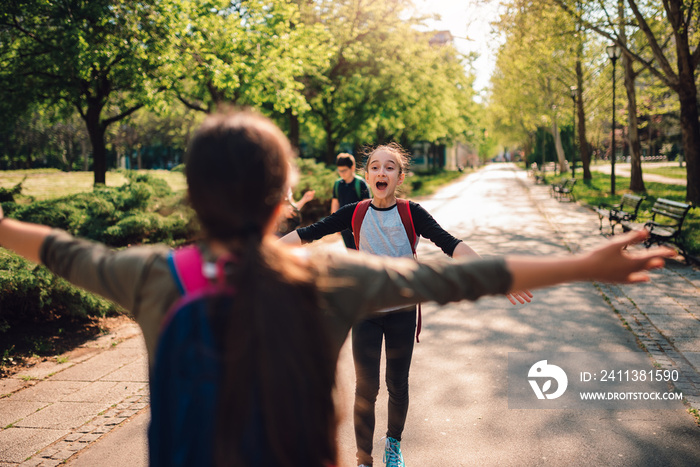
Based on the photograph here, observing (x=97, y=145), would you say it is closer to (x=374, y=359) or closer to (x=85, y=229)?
(x=85, y=229)

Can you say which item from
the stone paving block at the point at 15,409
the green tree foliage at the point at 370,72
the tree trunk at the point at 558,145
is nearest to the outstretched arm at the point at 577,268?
the stone paving block at the point at 15,409

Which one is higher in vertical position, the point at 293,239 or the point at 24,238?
the point at 24,238

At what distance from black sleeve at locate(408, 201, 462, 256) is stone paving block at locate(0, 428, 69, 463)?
3131 mm

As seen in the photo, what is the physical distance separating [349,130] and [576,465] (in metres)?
22.2

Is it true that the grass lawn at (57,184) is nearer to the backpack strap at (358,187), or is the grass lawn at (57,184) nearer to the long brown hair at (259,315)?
the backpack strap at (358,187)

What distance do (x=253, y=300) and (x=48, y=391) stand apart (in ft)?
15.5

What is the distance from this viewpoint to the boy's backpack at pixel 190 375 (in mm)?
1168

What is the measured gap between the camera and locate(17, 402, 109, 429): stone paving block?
424 centimetres

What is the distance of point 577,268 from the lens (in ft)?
4.93

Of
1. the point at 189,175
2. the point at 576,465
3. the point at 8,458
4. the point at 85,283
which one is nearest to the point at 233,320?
the point at 189,175

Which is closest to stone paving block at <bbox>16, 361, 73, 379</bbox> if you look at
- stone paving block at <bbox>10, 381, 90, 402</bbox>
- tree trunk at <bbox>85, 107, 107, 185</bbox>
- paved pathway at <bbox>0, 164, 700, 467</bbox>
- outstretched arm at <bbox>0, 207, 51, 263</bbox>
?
paved pathway at <bbox>0, 164, 700, 467</bbox>

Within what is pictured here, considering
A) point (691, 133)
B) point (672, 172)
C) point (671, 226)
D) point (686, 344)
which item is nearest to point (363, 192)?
point (686, 344)

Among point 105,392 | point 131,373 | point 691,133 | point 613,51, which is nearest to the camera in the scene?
point 105,392

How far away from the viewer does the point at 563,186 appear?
23.8m
